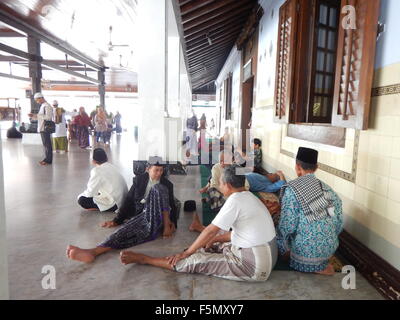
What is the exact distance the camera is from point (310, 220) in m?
1.97

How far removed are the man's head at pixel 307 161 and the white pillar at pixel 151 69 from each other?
240cm

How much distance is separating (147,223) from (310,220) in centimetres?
127

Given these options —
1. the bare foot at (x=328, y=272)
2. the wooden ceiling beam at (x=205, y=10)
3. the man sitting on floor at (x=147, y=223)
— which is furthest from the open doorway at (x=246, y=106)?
the bare foot at (x=328, y=272)

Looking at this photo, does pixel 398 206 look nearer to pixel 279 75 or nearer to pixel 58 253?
pixel 58 253

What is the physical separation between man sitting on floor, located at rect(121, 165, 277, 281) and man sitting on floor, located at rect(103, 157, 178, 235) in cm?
73

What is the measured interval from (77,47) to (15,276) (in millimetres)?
8271

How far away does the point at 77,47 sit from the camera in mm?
8812

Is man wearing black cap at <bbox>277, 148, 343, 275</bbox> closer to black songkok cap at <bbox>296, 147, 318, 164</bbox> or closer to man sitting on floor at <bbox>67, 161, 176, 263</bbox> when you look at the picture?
black songkok cap at <bbox>296, 147, 318, 164</bbox>

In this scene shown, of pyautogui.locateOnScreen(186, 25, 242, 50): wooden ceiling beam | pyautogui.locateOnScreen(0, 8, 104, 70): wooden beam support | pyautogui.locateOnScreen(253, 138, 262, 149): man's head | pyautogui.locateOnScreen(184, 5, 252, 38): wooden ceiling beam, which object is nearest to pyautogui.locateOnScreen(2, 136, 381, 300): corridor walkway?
pyautogui.locateOnScreen(253, 138, 262, 149): man's head

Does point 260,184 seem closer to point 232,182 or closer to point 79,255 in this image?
point 232,182

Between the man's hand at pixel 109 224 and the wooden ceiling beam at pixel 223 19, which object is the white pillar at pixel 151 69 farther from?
the wooden ceiling beam at pixel 223 19

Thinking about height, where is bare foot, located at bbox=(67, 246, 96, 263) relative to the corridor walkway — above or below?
above

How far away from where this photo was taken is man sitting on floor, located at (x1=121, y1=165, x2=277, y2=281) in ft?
5.92
